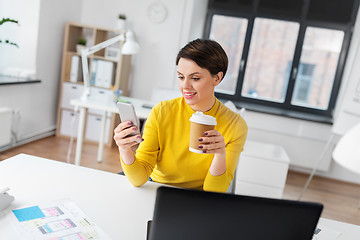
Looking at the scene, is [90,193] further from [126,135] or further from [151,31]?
[151,31]

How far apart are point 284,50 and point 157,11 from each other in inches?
68.1

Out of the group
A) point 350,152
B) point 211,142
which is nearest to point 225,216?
point 350,152

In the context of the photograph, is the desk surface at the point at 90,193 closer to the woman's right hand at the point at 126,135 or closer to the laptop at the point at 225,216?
the woman's right hand at the point at 126,135

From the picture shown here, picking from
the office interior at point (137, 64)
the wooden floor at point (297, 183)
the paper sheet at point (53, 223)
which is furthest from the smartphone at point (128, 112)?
the office interior at point (137, 64)

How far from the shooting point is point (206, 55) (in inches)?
50.0

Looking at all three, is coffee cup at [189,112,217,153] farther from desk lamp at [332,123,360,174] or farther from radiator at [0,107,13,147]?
radiator at [0,107,13,147]

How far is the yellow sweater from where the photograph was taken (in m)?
1.41

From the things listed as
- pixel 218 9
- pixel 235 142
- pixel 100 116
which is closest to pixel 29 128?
pixel 100 116

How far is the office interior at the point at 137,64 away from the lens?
3797 mm

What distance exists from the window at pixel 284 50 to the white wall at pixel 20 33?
217cm

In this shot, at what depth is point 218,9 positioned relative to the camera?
4.57 metres

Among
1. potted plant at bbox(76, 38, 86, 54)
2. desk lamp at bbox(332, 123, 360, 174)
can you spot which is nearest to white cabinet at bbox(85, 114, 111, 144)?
potted plant at bbox(76, 38, 86, 54)

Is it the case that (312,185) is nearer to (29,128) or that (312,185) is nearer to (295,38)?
(295,38)

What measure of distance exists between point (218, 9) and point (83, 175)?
3.68 metres
